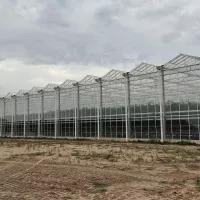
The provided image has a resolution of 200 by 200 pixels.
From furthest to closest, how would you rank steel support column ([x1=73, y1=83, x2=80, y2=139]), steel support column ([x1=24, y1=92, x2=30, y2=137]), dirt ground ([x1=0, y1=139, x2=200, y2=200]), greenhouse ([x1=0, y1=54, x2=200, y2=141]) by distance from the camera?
steel support column ([x1=24, y1=92, x2=30, y2=137]) → steel support column ([x1=73, y1=83, x2=80, y2=139]) → greenhouse ([x1=0, y1=54, x2=200, y2=141]) → dirt ground ([x1=0, y1=139, x2=200, y2=200])

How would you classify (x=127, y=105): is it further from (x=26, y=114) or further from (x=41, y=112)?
(x=26, y=114)

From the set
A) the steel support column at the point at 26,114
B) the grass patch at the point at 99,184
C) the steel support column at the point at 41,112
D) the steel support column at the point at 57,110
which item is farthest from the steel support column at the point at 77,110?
the grass patch at the point at 99,184

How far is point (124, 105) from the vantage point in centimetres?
3906

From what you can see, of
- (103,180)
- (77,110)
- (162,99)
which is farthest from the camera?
(77,110)

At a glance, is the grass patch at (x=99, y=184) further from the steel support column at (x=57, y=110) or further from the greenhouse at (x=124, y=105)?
the steel support column at (x=57, y=110)

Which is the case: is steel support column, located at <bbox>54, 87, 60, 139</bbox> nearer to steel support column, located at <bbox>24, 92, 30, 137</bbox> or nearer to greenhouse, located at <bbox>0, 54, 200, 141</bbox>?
greenhouse, located at <bbox>0, 54, 200, 141</bbox>

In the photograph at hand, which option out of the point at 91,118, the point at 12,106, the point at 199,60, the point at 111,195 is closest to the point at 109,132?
the point at 91,118

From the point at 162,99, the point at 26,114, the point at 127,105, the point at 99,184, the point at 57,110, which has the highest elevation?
the point at 162,99

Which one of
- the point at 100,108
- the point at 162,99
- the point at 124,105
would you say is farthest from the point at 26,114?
the point at 162,99

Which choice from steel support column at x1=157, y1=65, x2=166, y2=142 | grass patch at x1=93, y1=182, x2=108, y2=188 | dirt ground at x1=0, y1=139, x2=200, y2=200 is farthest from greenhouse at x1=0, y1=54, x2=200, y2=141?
grass patch at x1=93, y1=182, x2=108, y2=188

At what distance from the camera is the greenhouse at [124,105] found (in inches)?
1260

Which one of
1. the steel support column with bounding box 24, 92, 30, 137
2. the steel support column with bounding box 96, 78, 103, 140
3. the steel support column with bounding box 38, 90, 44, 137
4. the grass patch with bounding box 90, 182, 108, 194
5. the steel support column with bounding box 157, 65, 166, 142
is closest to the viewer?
the grass patch with bounding box 90, 182, 108, 194

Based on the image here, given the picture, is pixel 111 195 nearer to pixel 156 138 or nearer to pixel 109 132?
pixel 156 138

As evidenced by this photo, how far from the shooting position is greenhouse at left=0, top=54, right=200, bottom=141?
32.0m
